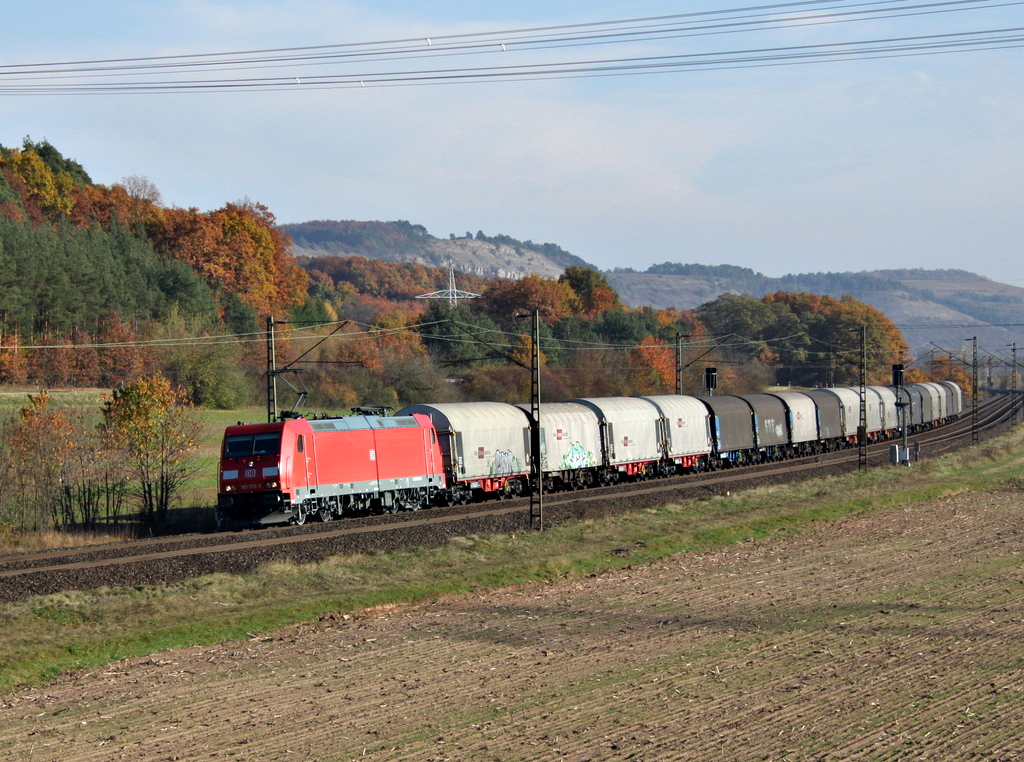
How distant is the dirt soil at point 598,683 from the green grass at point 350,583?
2.97 ft

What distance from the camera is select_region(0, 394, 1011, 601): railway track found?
76.6 feet

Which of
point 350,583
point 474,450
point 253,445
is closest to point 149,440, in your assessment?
point 253,445

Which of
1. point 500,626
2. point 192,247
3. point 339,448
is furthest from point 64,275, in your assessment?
point 500,626

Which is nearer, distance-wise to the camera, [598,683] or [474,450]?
[598,683]

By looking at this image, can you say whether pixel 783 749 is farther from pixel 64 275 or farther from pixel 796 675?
pixel 64 275

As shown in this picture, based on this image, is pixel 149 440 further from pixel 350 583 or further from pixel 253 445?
pixel 350 583

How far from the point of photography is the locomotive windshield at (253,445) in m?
31.3

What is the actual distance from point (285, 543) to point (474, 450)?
1204 centimetres

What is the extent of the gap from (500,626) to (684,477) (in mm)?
31812

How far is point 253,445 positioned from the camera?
104 feet

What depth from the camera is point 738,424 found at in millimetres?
54750

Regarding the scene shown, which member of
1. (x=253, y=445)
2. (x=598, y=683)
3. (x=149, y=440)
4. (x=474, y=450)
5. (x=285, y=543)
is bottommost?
(x=598, y=683)

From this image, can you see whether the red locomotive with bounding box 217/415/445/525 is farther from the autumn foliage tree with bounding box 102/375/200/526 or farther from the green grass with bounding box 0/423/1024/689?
the autumn foliage tree with bounding box 102/375/200/526

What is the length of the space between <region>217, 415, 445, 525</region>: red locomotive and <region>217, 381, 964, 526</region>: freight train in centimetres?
4
